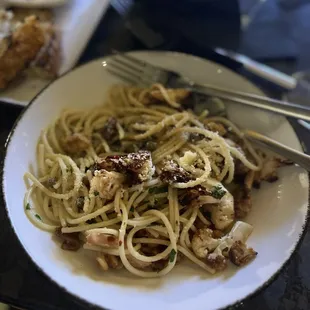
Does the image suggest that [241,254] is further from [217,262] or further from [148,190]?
[148,190]

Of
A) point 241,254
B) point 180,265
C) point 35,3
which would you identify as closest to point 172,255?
point 180,265

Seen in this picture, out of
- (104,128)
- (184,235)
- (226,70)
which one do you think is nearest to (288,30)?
(226,70)

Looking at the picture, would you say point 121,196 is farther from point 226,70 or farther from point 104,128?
point 226,70

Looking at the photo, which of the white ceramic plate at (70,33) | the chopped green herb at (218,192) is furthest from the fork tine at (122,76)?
the chopped green herb at (218,192)

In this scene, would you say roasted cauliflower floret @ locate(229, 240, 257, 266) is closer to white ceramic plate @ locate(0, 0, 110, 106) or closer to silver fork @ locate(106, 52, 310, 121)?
silver fork @ locate(106, 52, 310, 121)

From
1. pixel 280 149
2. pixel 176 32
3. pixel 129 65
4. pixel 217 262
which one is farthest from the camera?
pixel 176 32

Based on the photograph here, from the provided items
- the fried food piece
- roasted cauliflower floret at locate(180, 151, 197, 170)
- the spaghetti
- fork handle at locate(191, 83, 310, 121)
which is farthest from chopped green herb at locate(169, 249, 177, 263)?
the fried food piece
